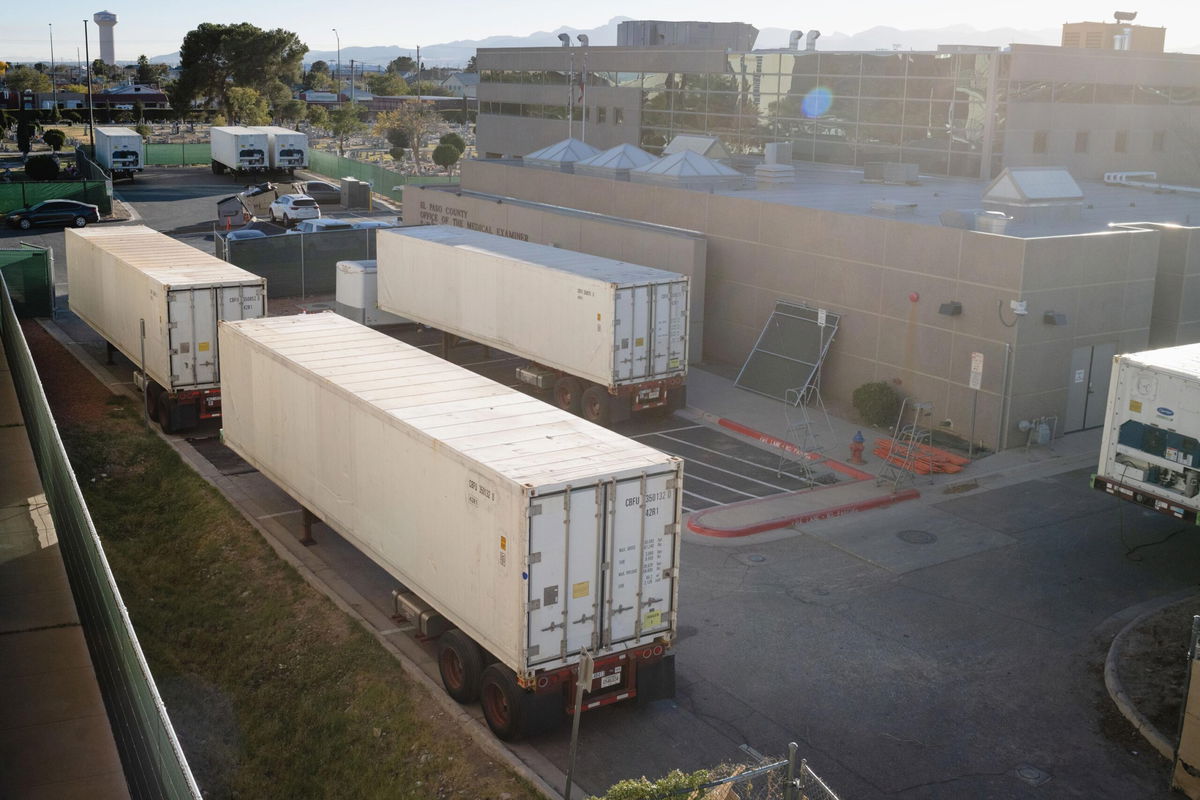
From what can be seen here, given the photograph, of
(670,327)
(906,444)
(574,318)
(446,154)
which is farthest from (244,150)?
(906,444)

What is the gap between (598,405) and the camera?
24578 mm

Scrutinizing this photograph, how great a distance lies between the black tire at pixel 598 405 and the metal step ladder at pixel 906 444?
5.59 meters

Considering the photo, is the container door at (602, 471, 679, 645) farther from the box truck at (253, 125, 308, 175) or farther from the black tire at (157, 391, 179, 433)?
the box truck at (253, 125, 308, 175)

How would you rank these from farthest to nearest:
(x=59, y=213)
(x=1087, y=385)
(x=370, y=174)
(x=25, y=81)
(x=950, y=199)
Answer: (x=25, y=81) < (x=370, y=174) < (x=59, y=213) < (x=950, y=199) < (x=1087, y=385)

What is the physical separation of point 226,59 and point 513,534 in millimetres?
101025

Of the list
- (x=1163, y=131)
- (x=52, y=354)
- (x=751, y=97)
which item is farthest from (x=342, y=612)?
(x=1163, y=131)

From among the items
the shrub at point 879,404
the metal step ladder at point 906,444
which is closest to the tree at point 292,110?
the shrub at point 879,404

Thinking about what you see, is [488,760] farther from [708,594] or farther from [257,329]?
[257,329]

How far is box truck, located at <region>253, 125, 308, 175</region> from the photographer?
68438 millimetres

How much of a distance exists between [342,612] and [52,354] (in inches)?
731

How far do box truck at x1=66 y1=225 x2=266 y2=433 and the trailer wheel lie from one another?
36.1 feet

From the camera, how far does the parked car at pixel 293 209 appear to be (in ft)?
173

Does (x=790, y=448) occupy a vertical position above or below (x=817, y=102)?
below

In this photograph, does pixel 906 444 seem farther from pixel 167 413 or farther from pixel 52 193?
pixel 52 193
